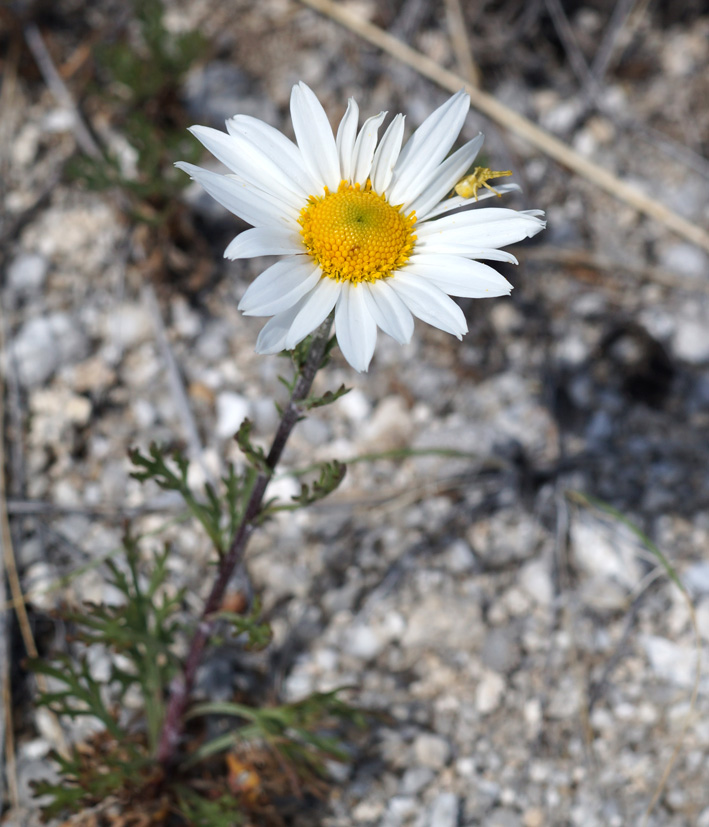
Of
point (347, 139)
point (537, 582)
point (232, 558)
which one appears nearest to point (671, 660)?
point (537, 582)

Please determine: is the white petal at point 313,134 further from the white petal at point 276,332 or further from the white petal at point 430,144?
the white petal at point 276,332

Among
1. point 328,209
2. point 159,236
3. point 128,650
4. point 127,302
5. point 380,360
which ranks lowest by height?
point 128,650

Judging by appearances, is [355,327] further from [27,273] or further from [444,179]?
[27,273]

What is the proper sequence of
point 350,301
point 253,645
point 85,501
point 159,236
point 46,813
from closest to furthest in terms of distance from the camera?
point 350,301, point 253,645, point 46,813, point 85,501, point 159,236

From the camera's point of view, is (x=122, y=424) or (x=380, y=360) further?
(x=380, y=360)

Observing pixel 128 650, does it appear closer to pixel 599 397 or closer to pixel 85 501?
pixel 85 501

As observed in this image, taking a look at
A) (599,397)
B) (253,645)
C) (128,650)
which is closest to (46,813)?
(128,650)

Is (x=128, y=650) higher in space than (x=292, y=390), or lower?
lower
